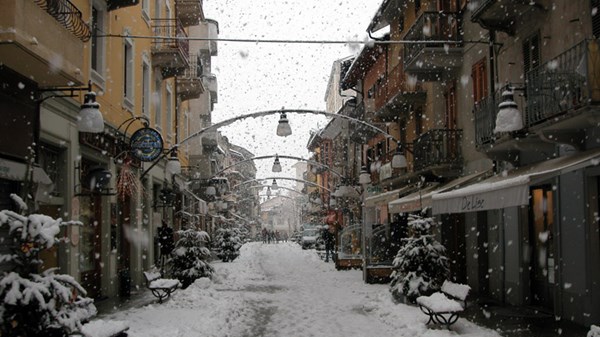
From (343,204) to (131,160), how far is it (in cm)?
2556

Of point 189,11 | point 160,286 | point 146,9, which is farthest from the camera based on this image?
point 189,11

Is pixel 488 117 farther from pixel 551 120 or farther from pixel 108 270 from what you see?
pixel 108 270

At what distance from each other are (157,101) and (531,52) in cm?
1453

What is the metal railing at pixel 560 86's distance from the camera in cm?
1028

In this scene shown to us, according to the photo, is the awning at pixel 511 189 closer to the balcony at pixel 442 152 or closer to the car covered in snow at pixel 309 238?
the balcony at pixel 442 152

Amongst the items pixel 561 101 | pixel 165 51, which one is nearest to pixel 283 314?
pixel 561 101

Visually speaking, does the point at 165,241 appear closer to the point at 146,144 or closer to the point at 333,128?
the point at 146,144

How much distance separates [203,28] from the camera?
45469 mm

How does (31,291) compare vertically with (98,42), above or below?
below

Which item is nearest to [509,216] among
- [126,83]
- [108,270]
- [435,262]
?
[435,262]

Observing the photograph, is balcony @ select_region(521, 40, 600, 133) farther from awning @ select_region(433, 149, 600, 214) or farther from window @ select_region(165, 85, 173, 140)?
window @ select_region(165, 85, 173, 140)

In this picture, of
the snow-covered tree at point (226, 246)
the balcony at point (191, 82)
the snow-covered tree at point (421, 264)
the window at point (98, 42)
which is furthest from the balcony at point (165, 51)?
the snow-covered tree at point (226, 246)

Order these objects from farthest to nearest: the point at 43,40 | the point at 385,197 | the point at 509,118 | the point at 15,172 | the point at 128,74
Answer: the point at 385,197 → the point at 128,74 → the point at 509,118 → the point at 15,172 → the point at 43,40

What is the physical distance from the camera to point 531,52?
48.0ft
